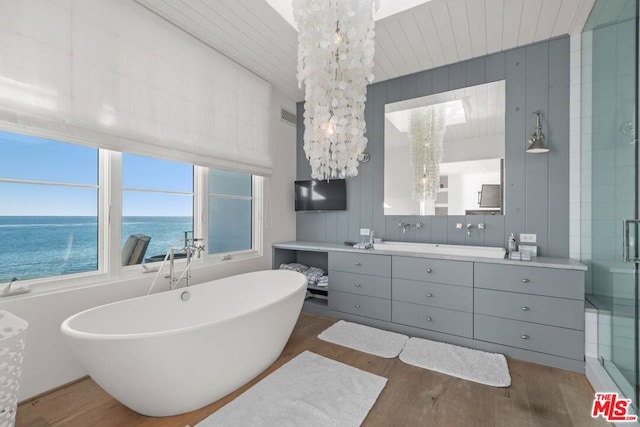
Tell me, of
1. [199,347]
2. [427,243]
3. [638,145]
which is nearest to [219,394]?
[199,347]

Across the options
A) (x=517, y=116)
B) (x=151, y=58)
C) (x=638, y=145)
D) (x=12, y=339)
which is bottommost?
(x=12, y=339)

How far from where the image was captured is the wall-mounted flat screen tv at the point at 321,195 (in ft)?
11.9

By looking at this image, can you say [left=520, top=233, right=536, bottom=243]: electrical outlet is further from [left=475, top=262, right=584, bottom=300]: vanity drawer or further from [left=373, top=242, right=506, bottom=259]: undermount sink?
[left=475, top=262, right=584, bottom=300]: vanity drawer

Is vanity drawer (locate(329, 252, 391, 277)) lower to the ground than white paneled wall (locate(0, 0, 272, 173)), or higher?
lower

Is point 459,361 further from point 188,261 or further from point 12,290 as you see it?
point 12,290

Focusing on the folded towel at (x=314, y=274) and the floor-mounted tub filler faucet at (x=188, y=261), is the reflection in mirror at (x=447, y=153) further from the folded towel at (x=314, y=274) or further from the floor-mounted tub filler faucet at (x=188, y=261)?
the floor-mounted tub filler faucet at (x=188, y=261)

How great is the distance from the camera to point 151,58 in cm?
224

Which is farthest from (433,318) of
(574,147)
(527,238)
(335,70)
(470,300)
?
(335,70)

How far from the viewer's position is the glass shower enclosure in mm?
1675

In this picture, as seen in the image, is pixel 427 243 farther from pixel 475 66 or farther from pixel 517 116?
pixel 475 66

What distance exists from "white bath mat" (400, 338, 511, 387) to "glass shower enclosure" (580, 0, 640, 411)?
65 centimetres

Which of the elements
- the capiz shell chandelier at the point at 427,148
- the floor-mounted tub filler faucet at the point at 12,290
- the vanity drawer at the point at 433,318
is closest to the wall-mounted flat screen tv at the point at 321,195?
the capiz shell chandelier at the point at 427,148

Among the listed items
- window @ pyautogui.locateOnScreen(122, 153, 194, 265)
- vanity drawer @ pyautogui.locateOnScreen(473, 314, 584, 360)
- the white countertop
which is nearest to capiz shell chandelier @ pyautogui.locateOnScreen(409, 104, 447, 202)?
the white countertop

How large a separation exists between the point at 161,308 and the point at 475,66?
146 inches
